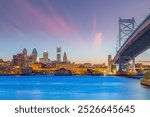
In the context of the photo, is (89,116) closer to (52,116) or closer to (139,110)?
(52,116)

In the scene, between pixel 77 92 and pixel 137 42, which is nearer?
pixel 137 42

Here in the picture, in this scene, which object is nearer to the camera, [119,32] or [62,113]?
[62,113]

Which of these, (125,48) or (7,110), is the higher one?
(125,48)

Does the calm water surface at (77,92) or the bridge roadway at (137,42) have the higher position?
the bridge roadway at (137,42)

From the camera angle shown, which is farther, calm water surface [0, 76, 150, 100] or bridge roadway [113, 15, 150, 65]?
calm water surface [0, 76, 150, 100]

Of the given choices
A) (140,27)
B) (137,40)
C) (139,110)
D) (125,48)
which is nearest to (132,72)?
(125,48)

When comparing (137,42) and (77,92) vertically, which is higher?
(137,42)

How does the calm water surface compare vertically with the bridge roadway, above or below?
Answer: below

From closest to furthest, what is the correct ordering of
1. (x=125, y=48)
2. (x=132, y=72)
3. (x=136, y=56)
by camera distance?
(x=125, y=48) < (x=136, y=56) < (x=132, y=72)
